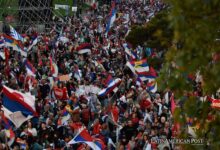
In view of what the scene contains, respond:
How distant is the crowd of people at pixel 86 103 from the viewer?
13.1 meters

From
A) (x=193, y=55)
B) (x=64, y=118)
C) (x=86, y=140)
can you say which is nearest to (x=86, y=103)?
(x=64, y=118)

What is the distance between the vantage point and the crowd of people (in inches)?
515

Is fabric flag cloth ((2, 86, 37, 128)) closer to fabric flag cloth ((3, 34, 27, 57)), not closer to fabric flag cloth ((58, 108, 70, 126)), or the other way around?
fabric flag cloth ((58, 108, 70, 126))

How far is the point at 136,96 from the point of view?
57.9 ft

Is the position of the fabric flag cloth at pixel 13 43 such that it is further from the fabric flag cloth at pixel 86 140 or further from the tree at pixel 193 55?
the tree at pixel 193 55

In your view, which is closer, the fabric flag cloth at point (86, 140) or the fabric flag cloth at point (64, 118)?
the fabric flag cloth at point (86, 140)

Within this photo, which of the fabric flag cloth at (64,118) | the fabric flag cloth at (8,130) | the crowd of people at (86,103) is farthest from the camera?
the fabric flag cloth at (64,118)

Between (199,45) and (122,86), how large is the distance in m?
15.2

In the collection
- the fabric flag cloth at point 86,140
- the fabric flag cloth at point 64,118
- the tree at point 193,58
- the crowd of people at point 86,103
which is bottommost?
the crowd of people at point 86,103

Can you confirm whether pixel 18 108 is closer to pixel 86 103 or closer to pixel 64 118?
pixel 64 118

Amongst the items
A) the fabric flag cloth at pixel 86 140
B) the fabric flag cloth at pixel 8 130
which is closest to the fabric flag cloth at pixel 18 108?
the fabric flag cloth at pixel 8 130

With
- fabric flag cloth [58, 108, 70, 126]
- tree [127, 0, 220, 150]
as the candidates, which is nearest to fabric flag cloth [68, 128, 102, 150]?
fabric flag cloth [58, 108, 70, 126]

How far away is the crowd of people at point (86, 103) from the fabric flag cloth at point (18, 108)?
0.44m

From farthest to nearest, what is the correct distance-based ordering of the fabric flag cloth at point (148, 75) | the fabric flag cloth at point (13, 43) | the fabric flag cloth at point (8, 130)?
1. the fabric flag cloth at point (13, 43)
2. the fabric flag cloth at point (148, 75)
3. the fabric flag cloth at point (8, 130)
